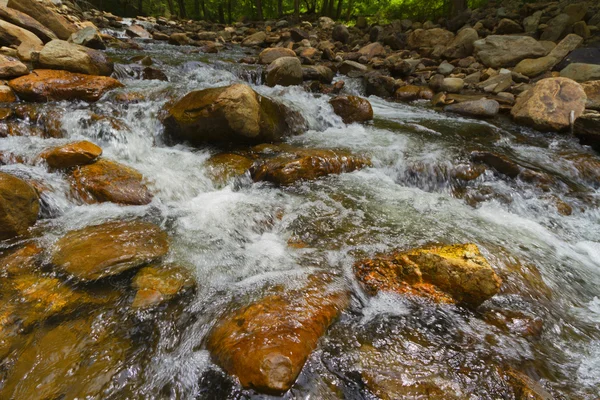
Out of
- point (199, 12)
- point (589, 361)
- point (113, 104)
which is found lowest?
point (589, 361)

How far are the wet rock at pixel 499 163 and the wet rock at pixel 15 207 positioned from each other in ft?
20.8

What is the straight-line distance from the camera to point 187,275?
2828 mm

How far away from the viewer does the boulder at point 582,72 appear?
25.4 ft

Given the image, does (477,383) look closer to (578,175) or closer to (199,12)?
(578,175)

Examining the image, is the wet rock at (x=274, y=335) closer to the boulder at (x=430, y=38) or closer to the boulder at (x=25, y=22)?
the boulder at (x=25, y=22)

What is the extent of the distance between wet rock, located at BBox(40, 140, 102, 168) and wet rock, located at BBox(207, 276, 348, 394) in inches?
130

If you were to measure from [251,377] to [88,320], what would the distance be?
1406 mm

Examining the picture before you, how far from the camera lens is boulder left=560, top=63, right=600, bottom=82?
7.75 meters

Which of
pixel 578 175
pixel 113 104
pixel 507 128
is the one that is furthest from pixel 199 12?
pixel 578 175

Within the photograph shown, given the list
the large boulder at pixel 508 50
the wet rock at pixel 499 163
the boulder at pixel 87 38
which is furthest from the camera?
the large boulder at pixel 508 50

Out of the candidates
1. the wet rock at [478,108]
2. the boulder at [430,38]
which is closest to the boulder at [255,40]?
the boulder at [430,38]

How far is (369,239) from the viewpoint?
3.48 m

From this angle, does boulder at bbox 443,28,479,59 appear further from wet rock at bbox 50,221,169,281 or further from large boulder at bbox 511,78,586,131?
wet rock at bbox 50,221,169,281

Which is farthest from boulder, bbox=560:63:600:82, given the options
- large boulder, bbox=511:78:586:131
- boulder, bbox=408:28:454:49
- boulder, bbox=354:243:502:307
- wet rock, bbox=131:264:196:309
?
wet rock, bbox=131:264:196:309
